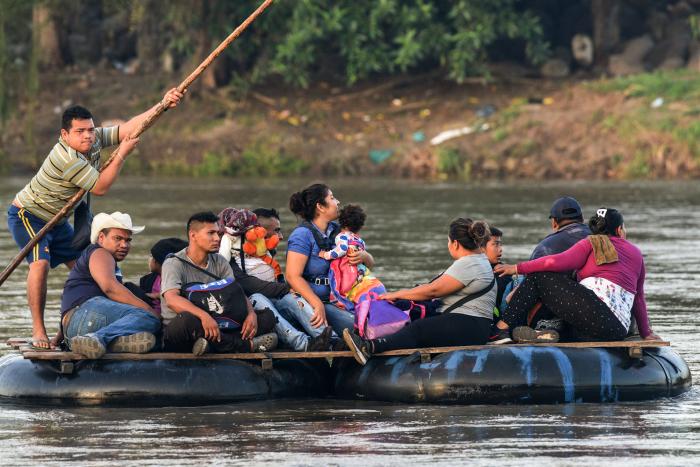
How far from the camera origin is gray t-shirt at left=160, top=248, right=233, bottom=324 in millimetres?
11523

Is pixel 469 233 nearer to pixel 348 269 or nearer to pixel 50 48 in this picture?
pixel 348 269

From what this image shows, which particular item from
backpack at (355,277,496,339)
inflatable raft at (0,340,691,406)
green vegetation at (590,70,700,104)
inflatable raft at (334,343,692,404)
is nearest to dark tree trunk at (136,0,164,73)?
green vegetation at (590,70,700,104)

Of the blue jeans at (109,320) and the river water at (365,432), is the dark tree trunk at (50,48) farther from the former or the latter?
the blue jeans at (109,320)

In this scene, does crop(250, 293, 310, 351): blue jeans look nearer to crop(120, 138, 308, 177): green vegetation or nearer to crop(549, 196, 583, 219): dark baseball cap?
crop(549, 196, 583, 219): dark baseball cap

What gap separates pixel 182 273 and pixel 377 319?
1329 mm

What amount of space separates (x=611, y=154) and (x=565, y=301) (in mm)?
22805

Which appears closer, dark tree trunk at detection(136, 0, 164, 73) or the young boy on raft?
the young boy on raft

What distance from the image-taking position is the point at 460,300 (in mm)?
11562

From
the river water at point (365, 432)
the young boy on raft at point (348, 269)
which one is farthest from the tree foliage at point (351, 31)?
the young boy on raft at point (348, 269)

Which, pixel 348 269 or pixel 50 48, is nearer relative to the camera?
pixel 348 269

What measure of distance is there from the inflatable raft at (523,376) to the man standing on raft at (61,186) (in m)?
2.34

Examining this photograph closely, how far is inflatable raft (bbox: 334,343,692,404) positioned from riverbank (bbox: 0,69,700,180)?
22122mm

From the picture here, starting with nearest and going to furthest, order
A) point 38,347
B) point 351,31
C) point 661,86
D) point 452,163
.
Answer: point 38,347 → point 661,86 → point 452,163 → point 351,31

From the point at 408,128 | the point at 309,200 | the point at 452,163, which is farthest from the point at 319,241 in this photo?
the point at 408,128
